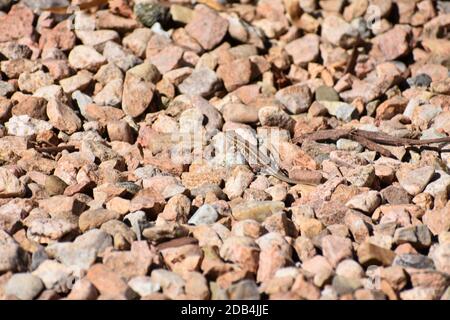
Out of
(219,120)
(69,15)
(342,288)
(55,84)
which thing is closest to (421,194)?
(342,288)

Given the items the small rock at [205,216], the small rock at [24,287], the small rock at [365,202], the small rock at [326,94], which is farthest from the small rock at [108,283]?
the small rock at [326,94]

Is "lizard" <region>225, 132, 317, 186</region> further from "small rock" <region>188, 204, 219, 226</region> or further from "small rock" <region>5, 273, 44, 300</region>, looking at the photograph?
"small rock" <region>5, 273, 44, 300</region>

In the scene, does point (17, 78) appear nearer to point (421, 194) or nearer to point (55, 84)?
point (55, 84)

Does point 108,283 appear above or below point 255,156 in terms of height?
above

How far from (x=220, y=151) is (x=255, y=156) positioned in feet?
0.40

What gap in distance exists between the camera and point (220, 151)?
2738 mm

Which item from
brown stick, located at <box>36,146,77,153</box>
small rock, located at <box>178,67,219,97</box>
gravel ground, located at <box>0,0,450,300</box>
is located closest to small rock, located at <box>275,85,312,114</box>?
gravel ground, located at <box>0,0,450,300</box>

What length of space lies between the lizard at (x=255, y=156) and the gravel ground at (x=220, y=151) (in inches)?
0.4

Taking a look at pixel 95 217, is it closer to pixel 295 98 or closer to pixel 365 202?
pixel 365 202

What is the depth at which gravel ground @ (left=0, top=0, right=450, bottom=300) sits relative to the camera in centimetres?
208

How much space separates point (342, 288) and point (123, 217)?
697 mm

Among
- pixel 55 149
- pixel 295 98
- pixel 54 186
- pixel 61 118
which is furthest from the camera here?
pixel 295 98

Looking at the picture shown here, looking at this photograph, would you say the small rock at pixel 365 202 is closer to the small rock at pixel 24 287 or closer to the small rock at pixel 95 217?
the small rock at pixel 95 217

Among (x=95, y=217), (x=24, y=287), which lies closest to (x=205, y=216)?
(x=95, y=217)
